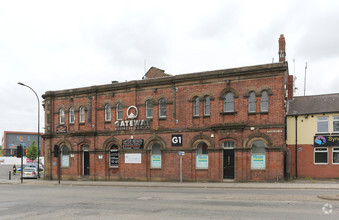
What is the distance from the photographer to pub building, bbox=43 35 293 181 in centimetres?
2438

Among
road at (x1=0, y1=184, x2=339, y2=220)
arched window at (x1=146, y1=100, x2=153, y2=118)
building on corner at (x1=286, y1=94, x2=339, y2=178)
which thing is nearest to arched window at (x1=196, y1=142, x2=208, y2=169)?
arched window at (x1=146, y1=100, x2=153, y2=118)

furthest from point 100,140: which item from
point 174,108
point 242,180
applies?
point 242,180

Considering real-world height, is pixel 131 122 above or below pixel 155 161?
above

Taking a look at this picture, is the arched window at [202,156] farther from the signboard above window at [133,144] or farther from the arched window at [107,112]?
the arched window at [107,112]

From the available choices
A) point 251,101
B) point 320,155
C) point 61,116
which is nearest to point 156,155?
point 251,101

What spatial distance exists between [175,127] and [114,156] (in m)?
6.82

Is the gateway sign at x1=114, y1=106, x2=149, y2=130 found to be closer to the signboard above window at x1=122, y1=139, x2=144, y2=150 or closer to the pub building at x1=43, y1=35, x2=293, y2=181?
the pub building at x1=43, y1=35, x2=293, y2=181

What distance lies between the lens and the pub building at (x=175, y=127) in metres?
24.4

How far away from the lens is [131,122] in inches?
1161

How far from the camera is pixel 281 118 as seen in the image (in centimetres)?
2373

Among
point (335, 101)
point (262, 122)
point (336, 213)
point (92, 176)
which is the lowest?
point (92, 176)

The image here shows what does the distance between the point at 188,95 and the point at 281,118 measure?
7410 mm

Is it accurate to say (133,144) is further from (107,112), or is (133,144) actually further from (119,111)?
(107,112)

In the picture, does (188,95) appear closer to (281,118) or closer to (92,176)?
(281,118)
